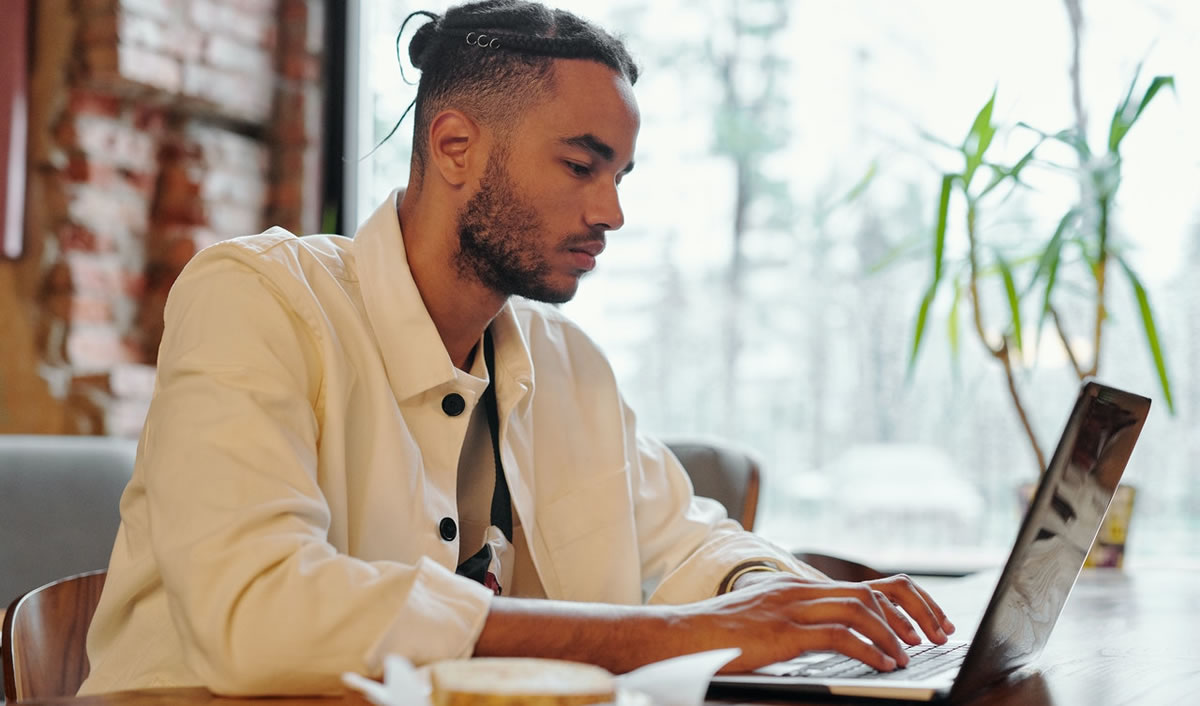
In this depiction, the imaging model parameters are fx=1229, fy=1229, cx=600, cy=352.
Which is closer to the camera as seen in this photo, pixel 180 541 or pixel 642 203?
pixel 180 541

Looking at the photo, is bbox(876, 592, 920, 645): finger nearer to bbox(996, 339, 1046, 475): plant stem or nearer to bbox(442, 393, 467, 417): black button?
bbox(442, 393, 467, 417): black button

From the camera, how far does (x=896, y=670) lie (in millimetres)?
923

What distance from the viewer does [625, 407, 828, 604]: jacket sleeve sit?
1.39 metres

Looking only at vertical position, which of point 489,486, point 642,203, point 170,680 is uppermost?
point 642,203

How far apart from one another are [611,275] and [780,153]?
53 centimetres

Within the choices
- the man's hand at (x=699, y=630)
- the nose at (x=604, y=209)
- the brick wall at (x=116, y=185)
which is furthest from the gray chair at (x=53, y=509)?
the man's hand at (x=699, y=630)

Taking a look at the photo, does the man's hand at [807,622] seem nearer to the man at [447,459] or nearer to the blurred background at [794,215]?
the man at [447,459]

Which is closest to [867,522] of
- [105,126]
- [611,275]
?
[611,275]

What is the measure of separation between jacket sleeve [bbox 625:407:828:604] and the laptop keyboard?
32 centimetres

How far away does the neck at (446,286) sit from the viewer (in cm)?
144

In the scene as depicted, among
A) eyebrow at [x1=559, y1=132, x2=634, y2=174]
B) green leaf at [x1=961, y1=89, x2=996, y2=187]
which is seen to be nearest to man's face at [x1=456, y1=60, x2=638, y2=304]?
eyebrow at [x1=559, y1=132, x2=634, y2=174]

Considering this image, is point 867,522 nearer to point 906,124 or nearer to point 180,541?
point 906,124

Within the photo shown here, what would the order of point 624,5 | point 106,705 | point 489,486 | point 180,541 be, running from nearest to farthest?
point 106,705, point 180,541, point 489,486, point 624,5

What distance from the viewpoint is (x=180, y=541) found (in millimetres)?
923
